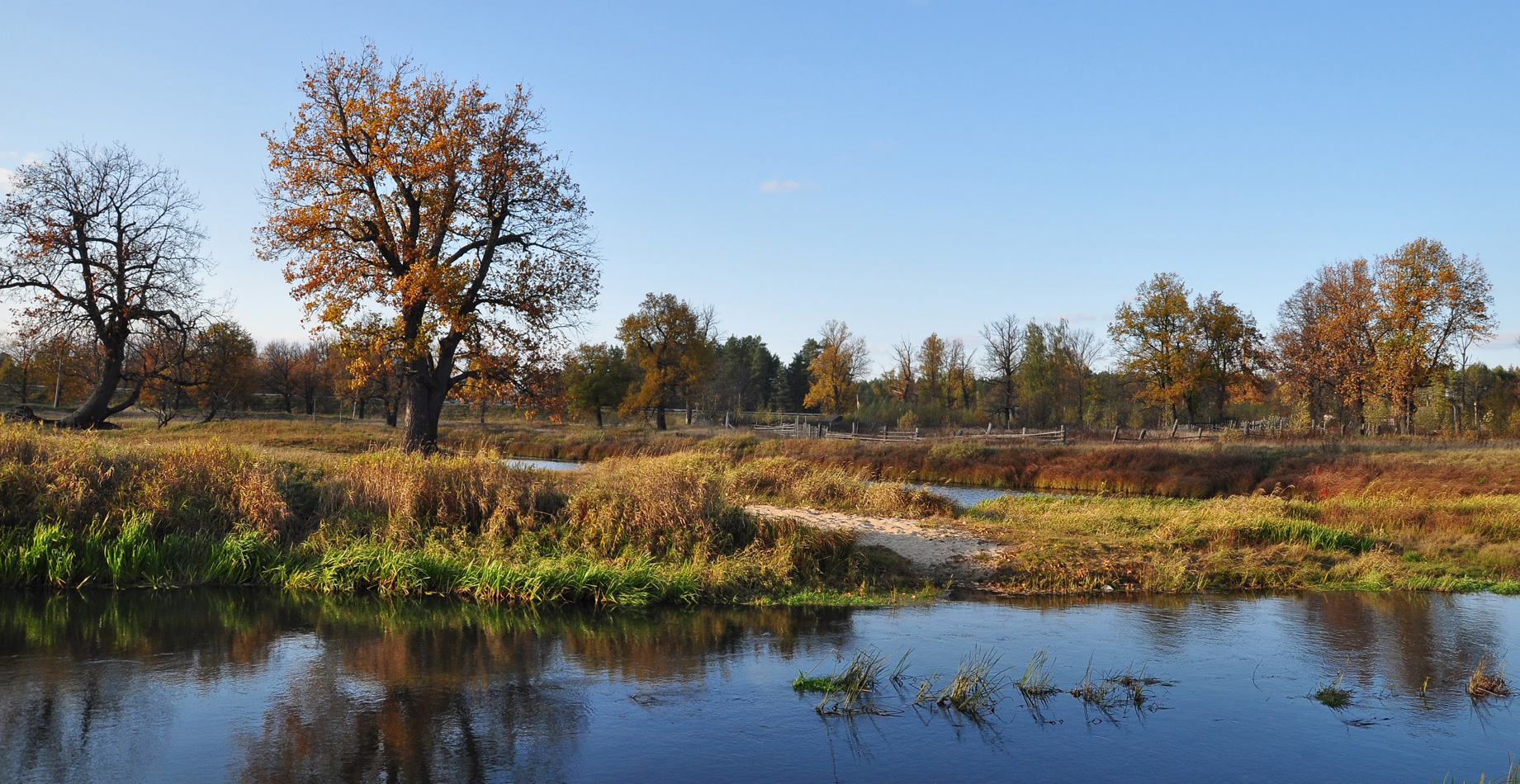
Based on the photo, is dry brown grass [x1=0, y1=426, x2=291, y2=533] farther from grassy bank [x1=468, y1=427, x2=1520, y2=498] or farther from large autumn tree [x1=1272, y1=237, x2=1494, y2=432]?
large autumn tree [x1=1272, y1=237, x2=1494, y2=432]

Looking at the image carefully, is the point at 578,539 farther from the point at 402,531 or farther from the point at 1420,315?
the point at 1420,315

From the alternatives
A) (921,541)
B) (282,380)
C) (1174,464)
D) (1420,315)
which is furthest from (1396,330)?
(282,380)

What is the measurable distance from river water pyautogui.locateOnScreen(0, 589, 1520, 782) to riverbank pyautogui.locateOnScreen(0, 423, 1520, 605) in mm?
682

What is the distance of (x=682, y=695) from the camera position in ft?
27.7

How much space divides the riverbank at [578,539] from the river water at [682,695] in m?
0.68

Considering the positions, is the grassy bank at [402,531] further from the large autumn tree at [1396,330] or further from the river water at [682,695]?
the large autumn tree at [1396,330]

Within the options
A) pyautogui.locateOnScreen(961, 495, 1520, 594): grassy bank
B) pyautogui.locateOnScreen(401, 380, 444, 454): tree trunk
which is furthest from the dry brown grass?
pyautogui.locateOnScreen(961, 495, 1520, 594): grassy bank

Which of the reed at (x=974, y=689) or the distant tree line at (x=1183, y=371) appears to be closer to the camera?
the reed at (x=974, y=689)

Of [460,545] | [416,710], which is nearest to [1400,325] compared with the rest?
[460,545]

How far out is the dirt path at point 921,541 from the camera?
48.1ft

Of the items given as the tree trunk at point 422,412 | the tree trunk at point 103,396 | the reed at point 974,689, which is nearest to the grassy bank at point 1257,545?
the reed at point 974,689

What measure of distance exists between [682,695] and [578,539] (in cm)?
604

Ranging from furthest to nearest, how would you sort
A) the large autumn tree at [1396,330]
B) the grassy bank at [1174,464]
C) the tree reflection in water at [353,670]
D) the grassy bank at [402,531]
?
the large autumn tree at [1396,330] → the grassy bank at [1174,464] → the grassy bank at [402,531] → the tree reflection in water at [353,670]

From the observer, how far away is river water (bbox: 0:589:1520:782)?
6805mm
